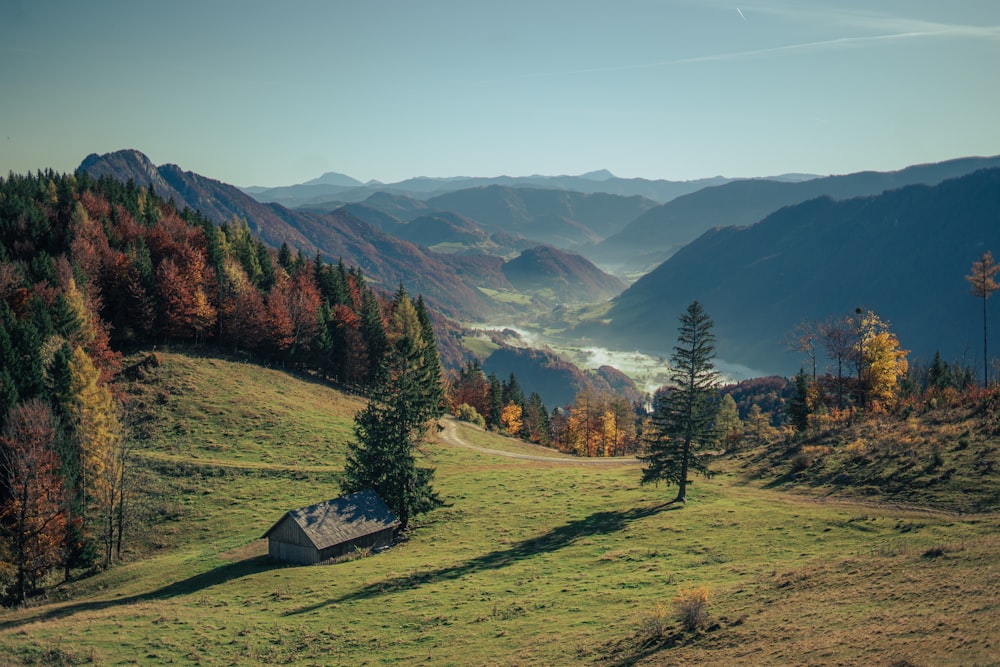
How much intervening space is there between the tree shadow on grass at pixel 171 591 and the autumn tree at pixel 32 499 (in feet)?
21.2

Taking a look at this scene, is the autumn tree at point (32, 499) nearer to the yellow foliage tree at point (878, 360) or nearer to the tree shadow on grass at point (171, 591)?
the tree shadow on grass at point (171, 591)

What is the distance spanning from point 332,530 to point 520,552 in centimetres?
1494

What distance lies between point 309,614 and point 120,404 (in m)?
47.4

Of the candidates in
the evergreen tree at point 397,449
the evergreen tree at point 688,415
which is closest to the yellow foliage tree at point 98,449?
the evergreen tree at point 397,449

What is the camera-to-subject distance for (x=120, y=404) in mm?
70938

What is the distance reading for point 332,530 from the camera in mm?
48781

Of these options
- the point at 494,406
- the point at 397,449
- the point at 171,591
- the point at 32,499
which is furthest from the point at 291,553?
the point at 494,406

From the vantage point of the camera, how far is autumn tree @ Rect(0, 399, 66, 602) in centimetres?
4809

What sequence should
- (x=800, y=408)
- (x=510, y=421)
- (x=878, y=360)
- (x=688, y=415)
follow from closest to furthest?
(x=688, y=415) < (x=878, y=360) < (x=800, y=408) < (x=510, y=421)

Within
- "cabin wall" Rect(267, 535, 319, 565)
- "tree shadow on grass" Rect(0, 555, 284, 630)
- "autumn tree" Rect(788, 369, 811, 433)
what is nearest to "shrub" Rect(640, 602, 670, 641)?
"cabin wall" Rect(267, 535, 319, 565)

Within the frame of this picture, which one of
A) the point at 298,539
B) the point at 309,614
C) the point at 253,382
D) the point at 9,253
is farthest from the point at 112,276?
the point at 309,614

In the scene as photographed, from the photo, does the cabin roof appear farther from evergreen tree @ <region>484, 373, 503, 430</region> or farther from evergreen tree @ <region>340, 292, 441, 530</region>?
evergreen tree @ <region>484, 373, 503, 430</region>

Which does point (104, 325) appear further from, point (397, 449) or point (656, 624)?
point (656, 624)

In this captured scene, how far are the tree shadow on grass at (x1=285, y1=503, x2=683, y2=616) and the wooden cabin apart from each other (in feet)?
28.3
